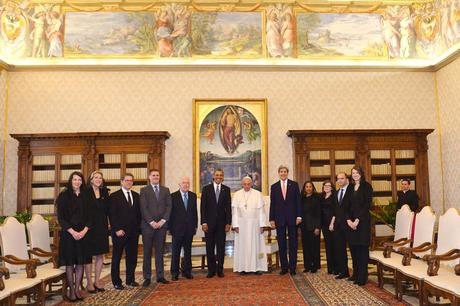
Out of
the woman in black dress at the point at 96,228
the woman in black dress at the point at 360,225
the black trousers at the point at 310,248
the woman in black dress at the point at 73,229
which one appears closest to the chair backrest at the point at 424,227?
the woman in black dress at the point at 360,225

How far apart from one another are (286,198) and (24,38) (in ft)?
26.6

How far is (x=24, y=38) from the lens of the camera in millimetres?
11250

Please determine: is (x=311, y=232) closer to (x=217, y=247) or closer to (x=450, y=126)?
(x=217, y=247)

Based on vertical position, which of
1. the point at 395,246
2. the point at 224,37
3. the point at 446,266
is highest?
the point at 224,37

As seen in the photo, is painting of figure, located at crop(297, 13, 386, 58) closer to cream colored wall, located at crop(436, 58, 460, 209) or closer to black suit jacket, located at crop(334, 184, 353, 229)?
cream colored wall, located at crop(436, 58, 460, 209)

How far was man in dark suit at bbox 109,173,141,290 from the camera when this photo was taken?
6.29 meters

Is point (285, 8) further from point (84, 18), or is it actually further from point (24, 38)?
point (24, 38)

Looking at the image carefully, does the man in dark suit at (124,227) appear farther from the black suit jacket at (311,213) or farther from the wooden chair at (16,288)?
the black suit jacket at (311,213)

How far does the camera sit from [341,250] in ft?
22.7

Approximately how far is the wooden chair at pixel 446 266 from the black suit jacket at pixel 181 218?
3572mm

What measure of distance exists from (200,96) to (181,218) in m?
4.89

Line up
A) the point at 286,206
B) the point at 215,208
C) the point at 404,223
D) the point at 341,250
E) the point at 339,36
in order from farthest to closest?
the point at 339,36, the point at 286,206, the point at 215,208, the point at 341,250, the point at 404,223

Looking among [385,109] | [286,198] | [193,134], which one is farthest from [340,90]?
[286,198]

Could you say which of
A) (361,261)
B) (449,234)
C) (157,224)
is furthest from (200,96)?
(449,234)
